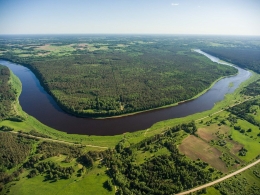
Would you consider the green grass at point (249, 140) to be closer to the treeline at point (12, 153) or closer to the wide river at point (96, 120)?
the wide river at point (96, 120)

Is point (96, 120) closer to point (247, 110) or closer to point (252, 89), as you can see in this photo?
point (247, 110)

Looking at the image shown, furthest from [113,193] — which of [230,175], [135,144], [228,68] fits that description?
[228,68]

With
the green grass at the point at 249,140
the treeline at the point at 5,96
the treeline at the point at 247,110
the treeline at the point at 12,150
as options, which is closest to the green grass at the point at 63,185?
the treeline at the point at 12,150

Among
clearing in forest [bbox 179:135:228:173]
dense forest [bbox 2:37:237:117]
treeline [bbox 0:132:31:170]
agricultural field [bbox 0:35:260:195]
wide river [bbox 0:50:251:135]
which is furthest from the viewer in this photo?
dense forest [bbox 2:37:237:117]

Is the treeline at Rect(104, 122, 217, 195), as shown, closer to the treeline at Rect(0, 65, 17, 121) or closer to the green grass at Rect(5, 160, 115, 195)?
the green grass at Rect(5, 160, 115, 195)

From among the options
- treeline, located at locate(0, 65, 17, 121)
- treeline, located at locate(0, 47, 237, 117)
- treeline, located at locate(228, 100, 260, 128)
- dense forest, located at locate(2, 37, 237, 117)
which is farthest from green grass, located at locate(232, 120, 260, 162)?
treeline, located at locate(0, 65, 17, 121)

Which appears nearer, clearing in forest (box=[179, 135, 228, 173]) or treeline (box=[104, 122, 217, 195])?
treeline (box=[104, 122, 217, 195])
